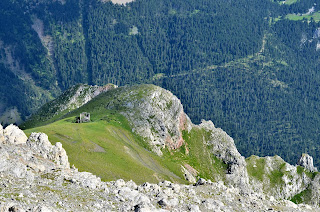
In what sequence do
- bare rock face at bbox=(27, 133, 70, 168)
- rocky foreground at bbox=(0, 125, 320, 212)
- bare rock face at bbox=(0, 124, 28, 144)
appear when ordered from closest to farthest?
rocky foreground at bbox=(0, 125, 320, 212)
bare rock face at bbox=(0, 124, 28, 144)
bare rock face at bbox=(27, 133, 70, 168)

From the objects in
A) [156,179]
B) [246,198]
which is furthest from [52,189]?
[156,179]

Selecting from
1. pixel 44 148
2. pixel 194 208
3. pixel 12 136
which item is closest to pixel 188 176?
pixel 44 148

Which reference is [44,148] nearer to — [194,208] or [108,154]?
[194,208]

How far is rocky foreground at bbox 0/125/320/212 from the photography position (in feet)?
213

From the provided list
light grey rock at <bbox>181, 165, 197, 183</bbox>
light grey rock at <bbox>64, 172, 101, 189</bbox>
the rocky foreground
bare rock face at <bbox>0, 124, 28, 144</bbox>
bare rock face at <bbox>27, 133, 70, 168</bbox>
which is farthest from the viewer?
light grey rock at <bbox>181, 165, 197, 183</bbox>

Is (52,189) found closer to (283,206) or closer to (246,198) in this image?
(246,198)

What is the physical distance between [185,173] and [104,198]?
12591cm

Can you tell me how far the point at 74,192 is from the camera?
7075cm

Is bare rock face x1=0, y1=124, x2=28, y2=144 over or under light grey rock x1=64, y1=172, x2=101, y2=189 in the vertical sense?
over

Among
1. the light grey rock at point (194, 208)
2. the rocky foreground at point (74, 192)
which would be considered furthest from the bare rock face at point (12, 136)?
the light grey rock at point (194, 208)

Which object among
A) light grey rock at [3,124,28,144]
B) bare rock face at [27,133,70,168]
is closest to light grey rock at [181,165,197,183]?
bare rock face at [27,133,70,168]

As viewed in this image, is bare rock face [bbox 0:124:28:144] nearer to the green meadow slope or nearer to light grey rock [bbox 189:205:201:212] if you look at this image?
light grey rock [bbox 189:205:201:212]

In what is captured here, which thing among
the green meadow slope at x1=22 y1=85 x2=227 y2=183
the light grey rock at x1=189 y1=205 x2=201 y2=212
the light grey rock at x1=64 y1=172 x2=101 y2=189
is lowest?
the green meadow slope at x1=22 y1=85 x2=227 y2=183

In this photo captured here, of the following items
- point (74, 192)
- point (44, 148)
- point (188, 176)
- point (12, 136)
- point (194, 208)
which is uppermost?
point (12, 136)
